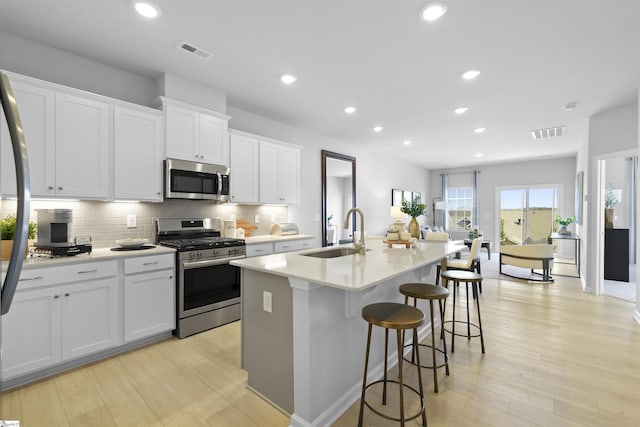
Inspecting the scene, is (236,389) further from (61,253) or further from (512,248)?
(512,248)

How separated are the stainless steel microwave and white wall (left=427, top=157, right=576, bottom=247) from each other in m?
8.55

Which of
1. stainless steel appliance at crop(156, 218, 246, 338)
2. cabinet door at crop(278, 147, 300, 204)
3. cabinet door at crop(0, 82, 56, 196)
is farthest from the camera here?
cabinet door at crop(278, 147, 300, 204)

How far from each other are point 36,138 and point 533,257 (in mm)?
6949

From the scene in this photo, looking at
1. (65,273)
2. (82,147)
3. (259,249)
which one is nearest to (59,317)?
(65,273)

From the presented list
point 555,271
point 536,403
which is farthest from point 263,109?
A: point 555,271

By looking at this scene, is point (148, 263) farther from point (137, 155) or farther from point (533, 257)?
point (533, 257)

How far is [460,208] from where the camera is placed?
400 inches

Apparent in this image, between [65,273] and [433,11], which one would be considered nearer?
[433,11]

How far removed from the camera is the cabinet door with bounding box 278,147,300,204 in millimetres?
4652

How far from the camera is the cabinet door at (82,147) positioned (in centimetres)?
267

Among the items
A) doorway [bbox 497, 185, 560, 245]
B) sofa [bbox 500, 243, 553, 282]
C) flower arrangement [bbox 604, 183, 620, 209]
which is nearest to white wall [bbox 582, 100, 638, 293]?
sofa [bbox 500, 243, 553, 282]

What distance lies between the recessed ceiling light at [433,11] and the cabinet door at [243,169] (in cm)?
259

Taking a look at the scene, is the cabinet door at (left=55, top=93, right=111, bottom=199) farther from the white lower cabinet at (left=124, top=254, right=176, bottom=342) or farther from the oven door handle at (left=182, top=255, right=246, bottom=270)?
the oven door handle at (left=182, top=255, right=246, bottom=270)

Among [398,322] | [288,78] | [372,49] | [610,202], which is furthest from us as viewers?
[610,202]
